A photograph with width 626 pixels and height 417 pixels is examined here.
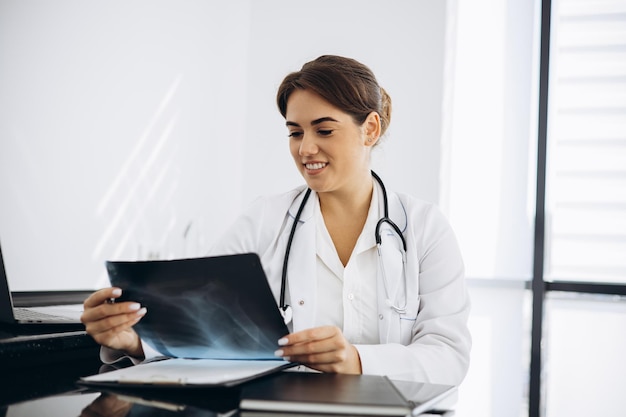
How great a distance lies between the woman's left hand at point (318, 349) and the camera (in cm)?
103

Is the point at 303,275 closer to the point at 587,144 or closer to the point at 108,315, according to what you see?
the point at 108,315

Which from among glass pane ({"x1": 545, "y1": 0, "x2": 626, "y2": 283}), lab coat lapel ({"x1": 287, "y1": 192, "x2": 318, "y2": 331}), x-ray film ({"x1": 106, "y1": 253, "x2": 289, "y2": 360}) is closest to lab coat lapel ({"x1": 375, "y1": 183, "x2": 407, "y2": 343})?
lab coat lapel ({"x1": 287, "y1": 192, "x2": 318, "y2": 331})

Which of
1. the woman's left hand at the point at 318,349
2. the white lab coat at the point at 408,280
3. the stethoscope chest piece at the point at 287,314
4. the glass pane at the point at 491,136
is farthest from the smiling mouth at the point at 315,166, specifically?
the glass pane at the point at 491,136

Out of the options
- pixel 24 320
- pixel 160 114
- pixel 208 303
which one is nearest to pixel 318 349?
pixel 208 303

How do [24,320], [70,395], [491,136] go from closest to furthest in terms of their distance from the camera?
[70,395] < [24,320] < [491,136]

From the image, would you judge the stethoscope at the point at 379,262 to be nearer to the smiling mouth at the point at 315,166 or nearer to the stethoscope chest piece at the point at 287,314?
the stethoscope chest piece at the point at 287,314

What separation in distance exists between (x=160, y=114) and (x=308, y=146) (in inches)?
53.2

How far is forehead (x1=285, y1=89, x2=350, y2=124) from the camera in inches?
63.0

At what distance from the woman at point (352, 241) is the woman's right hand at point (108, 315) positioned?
496 millimetres

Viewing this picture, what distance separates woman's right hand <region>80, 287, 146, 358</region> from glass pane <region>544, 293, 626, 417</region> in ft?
8.14

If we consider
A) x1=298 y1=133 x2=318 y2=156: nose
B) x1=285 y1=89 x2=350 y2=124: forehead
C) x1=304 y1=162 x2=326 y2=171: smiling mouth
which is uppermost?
x1=285 y1=89 x2=350 y2=124: forehead

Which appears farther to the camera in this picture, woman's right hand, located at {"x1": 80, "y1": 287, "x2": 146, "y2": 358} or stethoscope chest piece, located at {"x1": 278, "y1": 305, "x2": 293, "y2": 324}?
stethoscope chest piece, located at {"x1": 278, "y1": 305, "x2": 293, "y2": 324}

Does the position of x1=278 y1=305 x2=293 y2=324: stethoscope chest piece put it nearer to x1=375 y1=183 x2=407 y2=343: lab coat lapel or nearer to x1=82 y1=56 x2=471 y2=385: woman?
x1=82 y1=56 x2=471 y2=385: woman

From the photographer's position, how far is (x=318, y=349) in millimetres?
1055
